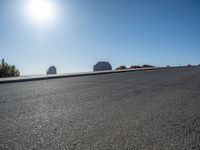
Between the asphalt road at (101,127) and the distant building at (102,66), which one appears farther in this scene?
the distant building at (102,66)

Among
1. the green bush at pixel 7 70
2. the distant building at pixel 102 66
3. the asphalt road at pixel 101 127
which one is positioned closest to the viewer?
the asphalt road at pixel 101 127

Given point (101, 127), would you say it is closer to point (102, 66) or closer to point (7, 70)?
point (7, 70)

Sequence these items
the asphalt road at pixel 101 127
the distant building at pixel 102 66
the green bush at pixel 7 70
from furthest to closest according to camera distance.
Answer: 1. the distant building at pixel 102 66
2. the green bush at pixel 7 70
3. the asphalt road at pixel 101 127

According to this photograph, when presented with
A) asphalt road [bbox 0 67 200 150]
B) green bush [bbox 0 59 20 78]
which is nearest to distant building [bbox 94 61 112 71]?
green bush [bbox 0 59 20 78]

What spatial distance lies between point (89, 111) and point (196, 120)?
81.1 inches

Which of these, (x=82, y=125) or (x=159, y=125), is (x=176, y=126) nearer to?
(x=159, y=125)

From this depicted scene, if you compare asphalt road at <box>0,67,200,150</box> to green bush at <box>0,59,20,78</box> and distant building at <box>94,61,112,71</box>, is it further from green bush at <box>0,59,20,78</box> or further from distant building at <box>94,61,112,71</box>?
distant building at <box>94,61,112,71</box>

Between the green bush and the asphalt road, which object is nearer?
the asphalt road

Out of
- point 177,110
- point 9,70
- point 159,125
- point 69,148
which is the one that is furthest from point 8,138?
point 9,70

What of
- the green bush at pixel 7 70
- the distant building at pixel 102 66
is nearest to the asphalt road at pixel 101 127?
the green bush at pixel 7 70

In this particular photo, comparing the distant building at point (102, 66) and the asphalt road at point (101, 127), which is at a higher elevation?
the distant building at point (102, 66)

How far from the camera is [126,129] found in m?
3.78

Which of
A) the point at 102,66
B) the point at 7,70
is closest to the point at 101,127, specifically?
the point at 7,70

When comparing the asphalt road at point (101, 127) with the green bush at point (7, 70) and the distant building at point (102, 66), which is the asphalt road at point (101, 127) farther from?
the distant building at point (102, 66)
